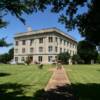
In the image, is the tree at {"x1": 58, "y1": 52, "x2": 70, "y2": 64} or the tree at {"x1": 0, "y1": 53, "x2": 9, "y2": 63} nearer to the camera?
the tree at {"x1": 58, "y1": 52, "x2": 70, "y2": 64}

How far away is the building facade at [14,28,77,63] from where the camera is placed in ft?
323

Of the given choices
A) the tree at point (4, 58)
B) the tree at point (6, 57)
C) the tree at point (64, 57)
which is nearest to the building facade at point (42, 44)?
the tree at point (4, 58)

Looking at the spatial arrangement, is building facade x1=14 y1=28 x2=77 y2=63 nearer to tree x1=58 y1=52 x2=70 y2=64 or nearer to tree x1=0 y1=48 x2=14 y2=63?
tree x1=0 y1=48 x2=14 y2=63

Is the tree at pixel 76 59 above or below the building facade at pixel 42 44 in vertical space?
below

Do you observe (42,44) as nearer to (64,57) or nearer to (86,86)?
(64,57)

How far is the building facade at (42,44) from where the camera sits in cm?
9844

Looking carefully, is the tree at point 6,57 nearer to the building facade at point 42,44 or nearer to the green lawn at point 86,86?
the building facade at point 42,44

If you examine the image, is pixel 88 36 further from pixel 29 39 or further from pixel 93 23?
pixel 29 39

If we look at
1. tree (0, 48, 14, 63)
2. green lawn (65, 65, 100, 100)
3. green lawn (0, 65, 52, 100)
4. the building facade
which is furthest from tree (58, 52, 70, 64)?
green lawn (0, 65, 52, 100)

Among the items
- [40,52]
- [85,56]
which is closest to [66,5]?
[85,56]

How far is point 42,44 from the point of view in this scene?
10031 cm

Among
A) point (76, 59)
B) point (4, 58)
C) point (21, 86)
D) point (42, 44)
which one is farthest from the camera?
point (4, 58)

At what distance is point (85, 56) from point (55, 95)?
7954 centimetres

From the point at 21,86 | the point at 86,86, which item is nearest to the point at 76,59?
the point at 86,86
